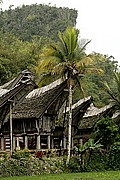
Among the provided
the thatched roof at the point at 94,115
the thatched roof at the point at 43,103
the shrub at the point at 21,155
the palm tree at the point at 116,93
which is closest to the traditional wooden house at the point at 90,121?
the thatched roof at the point at 94,115

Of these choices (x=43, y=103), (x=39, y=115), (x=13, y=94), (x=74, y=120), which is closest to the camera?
(x=13, y=94)

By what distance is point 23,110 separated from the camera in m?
24.4

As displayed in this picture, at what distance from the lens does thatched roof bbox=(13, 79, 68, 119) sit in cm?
2339

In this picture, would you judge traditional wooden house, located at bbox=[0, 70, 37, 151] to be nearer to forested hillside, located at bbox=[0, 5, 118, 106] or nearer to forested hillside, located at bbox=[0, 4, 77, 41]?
forested hillside, located at bbox=[0, 5, 118, 106]

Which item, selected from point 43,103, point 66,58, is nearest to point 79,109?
point 43,103

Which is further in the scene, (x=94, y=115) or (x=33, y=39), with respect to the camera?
(x=33, y=39)

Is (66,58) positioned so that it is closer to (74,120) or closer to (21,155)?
(21,155)

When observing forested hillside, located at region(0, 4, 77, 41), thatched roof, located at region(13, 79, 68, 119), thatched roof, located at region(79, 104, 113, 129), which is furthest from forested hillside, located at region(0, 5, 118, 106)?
thatched roof, located at region(13, 79, 68, 119)

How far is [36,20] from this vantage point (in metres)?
67.6

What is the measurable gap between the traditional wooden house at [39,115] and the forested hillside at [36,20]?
121ft

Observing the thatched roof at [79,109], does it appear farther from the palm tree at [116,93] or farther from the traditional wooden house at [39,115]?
the traditional wooden house at [39,115]

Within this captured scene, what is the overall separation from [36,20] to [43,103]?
Answer: 45.5 m

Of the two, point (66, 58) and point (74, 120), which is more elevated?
point (66, 58)

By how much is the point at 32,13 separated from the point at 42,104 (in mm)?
51737
